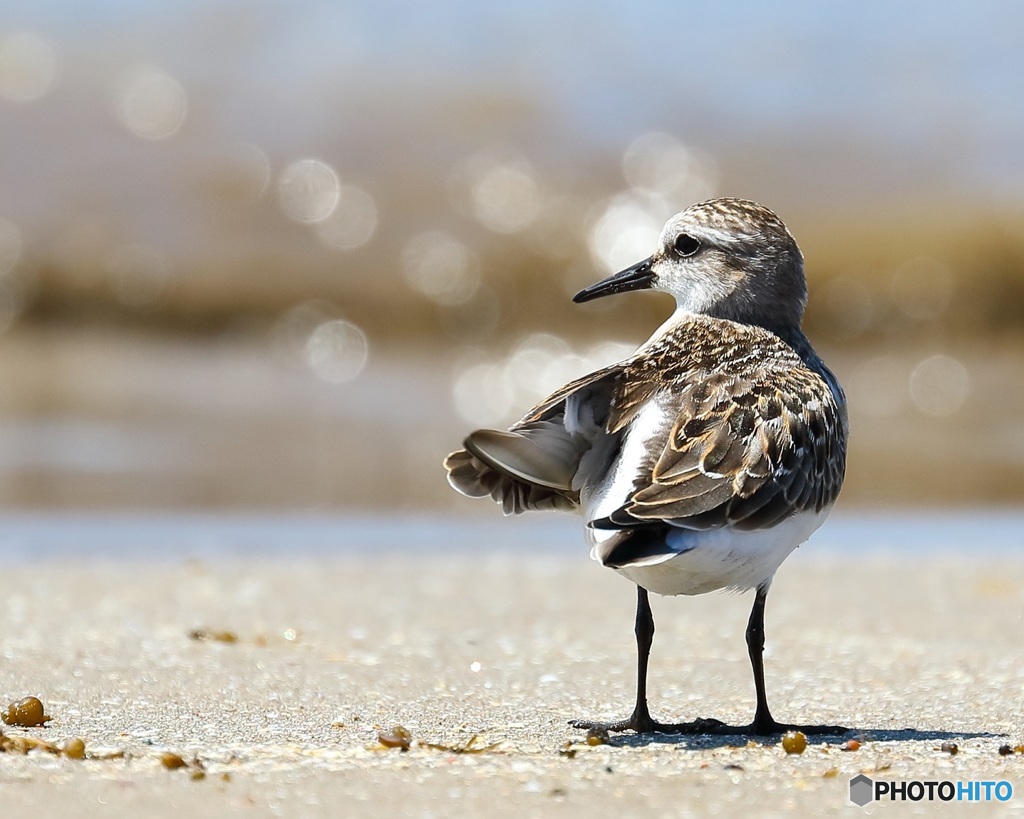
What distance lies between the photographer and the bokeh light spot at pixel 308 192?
56.4ft

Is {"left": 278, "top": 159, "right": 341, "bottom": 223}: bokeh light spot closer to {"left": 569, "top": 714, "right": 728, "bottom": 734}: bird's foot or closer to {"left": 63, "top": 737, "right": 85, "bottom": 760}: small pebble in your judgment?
{"left": 569, "top": 714, "right": 728, "bottom": 734}: bird's foot

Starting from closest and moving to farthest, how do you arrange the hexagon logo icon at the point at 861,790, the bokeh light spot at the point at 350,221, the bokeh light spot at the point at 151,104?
the hexagon logo icon at the point at 861,790, the bokeh light spot at the point at 350,221, the bokeh light spot at the point at 151,104

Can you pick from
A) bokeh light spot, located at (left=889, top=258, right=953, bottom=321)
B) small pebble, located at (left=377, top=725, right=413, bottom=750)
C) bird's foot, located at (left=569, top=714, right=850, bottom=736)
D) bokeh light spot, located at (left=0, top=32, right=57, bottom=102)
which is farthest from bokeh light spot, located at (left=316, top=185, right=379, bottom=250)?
small pebble, located at (left=377, top=725, right=413, bottom=750)

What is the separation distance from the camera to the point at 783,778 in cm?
362

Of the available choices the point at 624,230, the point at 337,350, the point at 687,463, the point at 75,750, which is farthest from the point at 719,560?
the point at 624,230

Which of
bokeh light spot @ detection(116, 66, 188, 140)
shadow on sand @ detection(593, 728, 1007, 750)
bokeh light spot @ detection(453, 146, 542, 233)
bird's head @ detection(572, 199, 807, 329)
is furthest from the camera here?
bokeh light spot @ detection(116, 66, 188, 140)

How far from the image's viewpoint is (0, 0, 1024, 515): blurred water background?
1350cm

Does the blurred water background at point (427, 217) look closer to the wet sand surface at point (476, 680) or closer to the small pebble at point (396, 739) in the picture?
the wet sand surface at point (476, 680)

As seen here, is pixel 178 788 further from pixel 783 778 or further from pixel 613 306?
pixel 613 306

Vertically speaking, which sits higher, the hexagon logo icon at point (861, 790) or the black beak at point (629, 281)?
the black beak at point (629, 281)

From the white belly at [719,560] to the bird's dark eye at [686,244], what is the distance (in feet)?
3.51

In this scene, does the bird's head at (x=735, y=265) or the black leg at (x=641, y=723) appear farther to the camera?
the bird's head at (x=735, y=265)

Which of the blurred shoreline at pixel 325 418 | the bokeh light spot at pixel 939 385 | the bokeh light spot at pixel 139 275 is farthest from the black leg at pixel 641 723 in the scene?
the bokeh light spot at pixel 139 275

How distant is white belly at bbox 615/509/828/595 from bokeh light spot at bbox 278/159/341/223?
1360 centimetres
